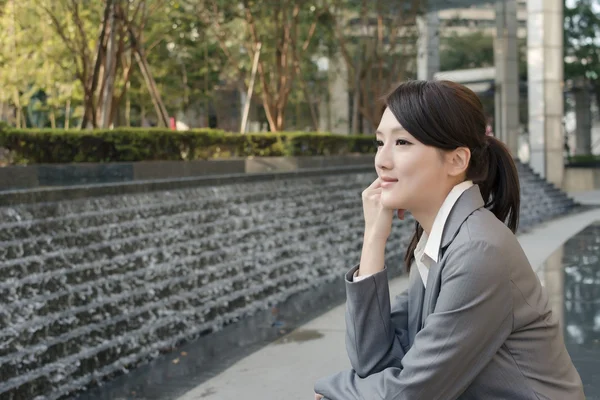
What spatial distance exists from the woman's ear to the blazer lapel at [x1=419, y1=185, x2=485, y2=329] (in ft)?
0.18

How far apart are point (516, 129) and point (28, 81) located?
14.1 meters

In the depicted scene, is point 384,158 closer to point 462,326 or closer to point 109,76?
point 462,326

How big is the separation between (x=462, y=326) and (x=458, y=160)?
1.41ft

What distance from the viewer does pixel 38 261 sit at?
610cm

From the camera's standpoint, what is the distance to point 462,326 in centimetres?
184

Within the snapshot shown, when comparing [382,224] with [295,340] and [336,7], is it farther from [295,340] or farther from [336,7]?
[336,7]

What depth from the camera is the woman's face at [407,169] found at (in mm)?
2031

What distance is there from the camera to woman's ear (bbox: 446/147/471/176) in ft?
6.73

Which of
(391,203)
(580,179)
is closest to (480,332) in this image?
(391,203)

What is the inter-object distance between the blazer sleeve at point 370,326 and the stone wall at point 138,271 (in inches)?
145

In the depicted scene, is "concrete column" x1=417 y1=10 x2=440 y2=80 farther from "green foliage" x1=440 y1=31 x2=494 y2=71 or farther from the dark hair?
the dark hair

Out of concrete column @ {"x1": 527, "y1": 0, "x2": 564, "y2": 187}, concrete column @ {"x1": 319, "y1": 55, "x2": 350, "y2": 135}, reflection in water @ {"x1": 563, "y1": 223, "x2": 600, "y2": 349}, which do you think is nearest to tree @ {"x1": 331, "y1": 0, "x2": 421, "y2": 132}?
concrete column @ {"x1": 527, "y1": 0, "x2": 564, "y2": 187}

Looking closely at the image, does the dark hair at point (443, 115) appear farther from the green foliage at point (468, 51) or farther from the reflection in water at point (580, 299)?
the green foliage at point (468, 51)

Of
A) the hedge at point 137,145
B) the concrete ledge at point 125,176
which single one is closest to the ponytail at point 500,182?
the concrete ledge at point 125,176
